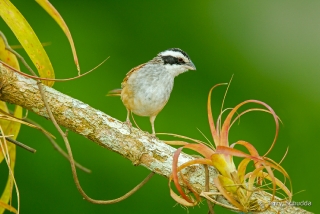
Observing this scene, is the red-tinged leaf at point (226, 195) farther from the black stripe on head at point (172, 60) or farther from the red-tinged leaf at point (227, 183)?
the black stripe on head at point (172, 60)

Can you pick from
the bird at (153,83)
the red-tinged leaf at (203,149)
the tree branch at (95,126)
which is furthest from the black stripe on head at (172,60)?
the red-tinged leaf at (203,149)

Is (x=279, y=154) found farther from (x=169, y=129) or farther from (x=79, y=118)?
(x=79, y=118)

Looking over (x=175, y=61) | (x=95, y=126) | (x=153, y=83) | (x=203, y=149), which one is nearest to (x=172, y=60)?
(x=175, y=61)

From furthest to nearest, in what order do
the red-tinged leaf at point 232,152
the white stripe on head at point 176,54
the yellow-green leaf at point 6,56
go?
the white stripe on head at point 176,54 < the yellow-green leaf at point 6,56 < the red-tinged leaf at point 232,152

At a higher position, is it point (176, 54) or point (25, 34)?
point (25, 34)

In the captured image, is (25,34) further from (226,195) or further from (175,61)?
(175,61)

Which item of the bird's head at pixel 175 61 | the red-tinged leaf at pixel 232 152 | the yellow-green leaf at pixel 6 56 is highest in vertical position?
the yellow-green leaf at pixel 6 56
